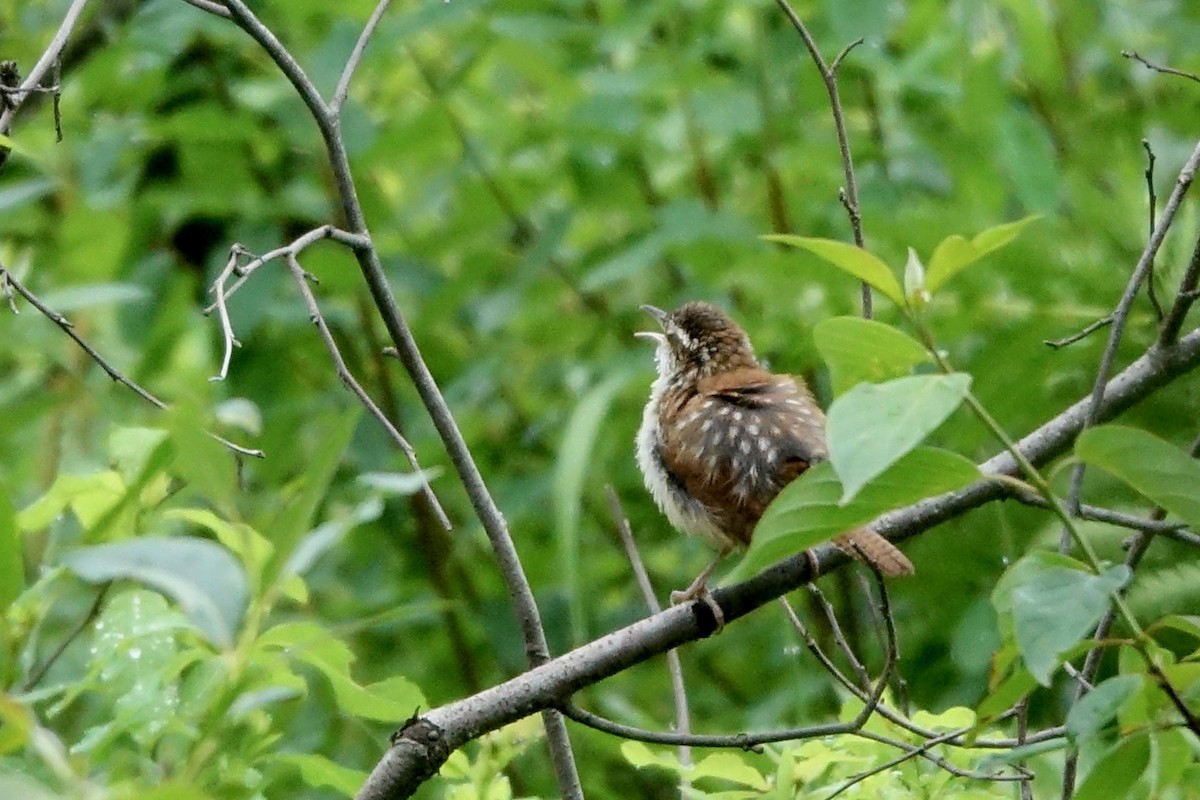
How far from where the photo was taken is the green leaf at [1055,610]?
5.28 ft

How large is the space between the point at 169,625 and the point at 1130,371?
1729 mm

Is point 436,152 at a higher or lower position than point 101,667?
higher

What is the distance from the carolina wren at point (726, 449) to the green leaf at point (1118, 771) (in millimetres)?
1398

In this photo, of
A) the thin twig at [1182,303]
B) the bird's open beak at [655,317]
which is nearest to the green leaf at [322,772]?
the thin twig at [1182,303]

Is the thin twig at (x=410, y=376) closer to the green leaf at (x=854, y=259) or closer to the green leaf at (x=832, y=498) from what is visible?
the green leaf at (x=854, y=259)

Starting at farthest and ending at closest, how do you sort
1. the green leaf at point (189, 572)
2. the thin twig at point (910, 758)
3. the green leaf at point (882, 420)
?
the thin twig at point (910, 758), the green leaf at point (882, 420), the green leaf at point (189, 572)

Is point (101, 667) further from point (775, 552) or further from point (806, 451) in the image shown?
point (806, 451)

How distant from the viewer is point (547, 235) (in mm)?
4789

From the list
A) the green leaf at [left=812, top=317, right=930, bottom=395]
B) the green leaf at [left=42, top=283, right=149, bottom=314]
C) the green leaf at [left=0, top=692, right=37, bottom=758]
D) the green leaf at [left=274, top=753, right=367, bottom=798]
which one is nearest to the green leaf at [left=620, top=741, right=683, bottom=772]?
the green leaf at [left=274, top=753, right=367, bottom=798]

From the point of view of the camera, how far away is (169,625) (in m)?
2.01

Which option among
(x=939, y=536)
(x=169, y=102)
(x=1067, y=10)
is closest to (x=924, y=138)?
(x=1067, y=10)

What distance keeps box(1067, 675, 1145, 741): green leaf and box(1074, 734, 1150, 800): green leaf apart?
0.31ft

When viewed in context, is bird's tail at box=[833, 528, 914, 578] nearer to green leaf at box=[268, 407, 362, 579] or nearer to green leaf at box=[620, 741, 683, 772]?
green leaf at box=[620, 741, 683, 772]

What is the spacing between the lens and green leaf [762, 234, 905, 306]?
1.70m
